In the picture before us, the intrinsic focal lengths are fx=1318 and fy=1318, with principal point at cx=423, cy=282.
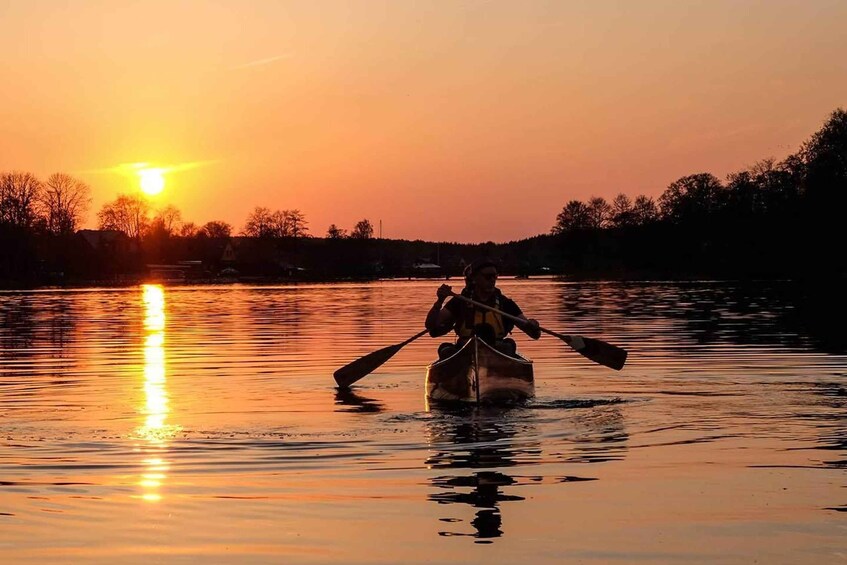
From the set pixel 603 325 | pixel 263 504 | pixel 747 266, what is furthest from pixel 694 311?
pixel 747 266

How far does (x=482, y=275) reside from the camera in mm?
16609

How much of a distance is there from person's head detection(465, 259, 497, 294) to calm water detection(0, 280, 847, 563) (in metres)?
1.59

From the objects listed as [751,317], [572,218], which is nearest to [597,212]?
[572,218]

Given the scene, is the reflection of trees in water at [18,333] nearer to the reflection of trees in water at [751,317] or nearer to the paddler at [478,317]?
the paddler at [478,317]

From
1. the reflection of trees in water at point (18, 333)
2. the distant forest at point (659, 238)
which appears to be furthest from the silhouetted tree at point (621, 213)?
the reflection of trees in water at point (18, 333)

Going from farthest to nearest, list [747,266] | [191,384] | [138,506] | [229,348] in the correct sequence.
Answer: [747,266] → [229,348] → [191,384] → [138,506]

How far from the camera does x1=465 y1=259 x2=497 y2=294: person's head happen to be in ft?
54.5

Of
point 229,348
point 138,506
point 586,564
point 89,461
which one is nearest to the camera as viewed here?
point 586,564

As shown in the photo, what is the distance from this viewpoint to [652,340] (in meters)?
29.8

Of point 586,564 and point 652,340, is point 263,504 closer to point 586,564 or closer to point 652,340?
point 586,564

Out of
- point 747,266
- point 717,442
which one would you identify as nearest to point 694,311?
point 717,442

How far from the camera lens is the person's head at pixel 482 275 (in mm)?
16625

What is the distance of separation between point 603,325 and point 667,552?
29530mm

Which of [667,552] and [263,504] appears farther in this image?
[263,504]
